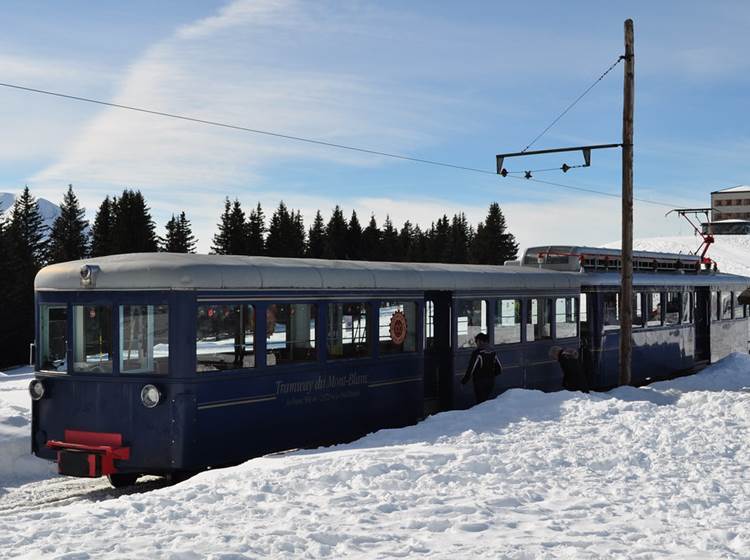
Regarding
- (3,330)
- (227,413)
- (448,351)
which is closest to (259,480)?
(227,413)

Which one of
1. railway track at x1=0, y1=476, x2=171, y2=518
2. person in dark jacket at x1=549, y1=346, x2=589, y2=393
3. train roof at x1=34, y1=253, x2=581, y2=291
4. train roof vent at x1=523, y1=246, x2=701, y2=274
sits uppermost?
train roof vent at x1=523, y1=246, x2=701, y2=274

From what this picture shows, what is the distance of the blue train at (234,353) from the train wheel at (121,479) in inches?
0.7

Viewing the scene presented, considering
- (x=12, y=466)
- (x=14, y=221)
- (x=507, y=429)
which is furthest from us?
(x=14, y=221)

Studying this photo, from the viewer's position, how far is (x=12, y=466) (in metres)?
11.7

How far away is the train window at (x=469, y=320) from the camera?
13945 millimetres

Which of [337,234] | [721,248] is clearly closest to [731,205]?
[721,248]

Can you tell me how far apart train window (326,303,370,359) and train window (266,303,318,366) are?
1.12ft

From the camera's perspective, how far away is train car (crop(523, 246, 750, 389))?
57.9 feet

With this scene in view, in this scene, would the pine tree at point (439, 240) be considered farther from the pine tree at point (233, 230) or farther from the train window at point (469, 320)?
the train window at point (469, 320)

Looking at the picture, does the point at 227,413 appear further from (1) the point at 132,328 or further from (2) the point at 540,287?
(2) the point at 540,287

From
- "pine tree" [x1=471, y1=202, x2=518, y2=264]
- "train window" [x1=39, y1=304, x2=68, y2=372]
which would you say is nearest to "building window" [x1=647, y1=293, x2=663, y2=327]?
"train window" [x1=39, y1=304, x2=68, y2=372]

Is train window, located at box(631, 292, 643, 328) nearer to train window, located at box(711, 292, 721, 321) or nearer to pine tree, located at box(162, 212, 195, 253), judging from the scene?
train window, located at box(711, 292, 721, 321)

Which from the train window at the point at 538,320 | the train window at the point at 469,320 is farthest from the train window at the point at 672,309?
the train window at the point at 469,320

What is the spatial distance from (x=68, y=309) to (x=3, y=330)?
50.2 meters
